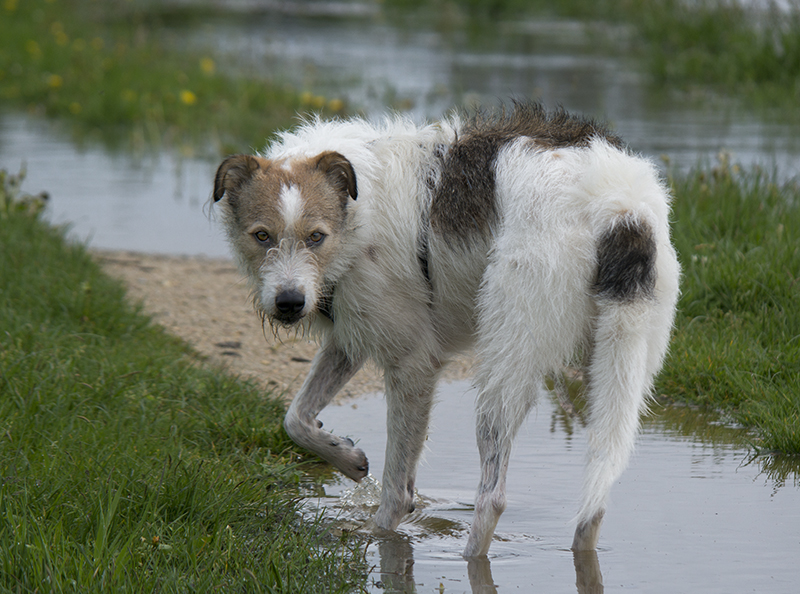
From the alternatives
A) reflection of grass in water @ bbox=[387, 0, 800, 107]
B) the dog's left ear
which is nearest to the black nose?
the dog's left ear

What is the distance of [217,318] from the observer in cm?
652

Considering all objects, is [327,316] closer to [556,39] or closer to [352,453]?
[352,453]

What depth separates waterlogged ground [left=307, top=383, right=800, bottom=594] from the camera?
3461 mm

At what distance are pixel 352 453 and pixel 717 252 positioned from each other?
10.2 feet

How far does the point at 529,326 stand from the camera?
11.5 feet

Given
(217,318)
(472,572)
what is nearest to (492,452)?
(472,572)

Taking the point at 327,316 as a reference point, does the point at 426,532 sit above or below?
below

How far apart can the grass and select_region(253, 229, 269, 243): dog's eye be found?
915 millimetres

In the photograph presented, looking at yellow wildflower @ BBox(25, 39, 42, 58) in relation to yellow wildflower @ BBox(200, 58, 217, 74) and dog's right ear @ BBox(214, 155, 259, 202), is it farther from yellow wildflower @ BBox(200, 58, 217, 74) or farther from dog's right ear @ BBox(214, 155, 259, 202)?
dog's right ear @ BBox(214, 155, 259, 202)

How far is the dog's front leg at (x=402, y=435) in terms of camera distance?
4016 millimetres

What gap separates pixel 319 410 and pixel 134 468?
0.85 m

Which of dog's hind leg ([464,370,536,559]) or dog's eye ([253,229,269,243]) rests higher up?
dog's eye ([253,229,269,243])

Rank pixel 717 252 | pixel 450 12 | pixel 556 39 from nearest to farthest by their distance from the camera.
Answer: pixel 717 252 → pixel 556 39 → pixel 450 12

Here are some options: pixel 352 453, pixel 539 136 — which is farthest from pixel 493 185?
pixel 352 453
